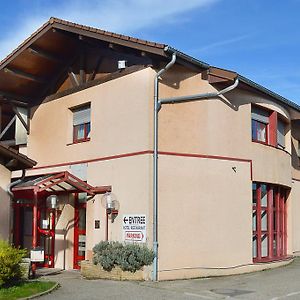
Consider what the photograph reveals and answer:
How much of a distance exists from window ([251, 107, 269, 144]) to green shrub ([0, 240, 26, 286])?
8431 mm

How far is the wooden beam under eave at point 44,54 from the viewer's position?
16603mm

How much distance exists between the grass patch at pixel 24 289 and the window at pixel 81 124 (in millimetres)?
5463

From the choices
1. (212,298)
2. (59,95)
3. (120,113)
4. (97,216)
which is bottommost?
(212,298)

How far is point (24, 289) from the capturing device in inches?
443

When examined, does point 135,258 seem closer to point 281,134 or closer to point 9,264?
point 9,264

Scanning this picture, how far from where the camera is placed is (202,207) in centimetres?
1444

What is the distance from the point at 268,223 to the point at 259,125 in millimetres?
3235

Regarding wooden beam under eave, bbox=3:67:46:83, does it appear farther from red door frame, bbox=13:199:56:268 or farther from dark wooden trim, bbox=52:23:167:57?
red door frame, bbox=13:199:56:268

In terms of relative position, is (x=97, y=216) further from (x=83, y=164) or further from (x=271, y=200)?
(x=271, y=200)

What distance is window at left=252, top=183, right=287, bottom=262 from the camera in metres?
16.3

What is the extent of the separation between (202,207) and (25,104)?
8.15 metres

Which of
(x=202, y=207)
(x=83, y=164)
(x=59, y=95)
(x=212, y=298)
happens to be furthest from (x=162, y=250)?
(x=59, y=95)

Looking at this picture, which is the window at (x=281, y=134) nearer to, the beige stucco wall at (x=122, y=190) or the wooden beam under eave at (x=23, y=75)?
the beige stucco wall at (x=122, y=190)

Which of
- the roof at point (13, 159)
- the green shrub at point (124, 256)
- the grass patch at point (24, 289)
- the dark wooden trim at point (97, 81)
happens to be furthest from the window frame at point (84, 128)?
the grass patch at point (24, 289)
